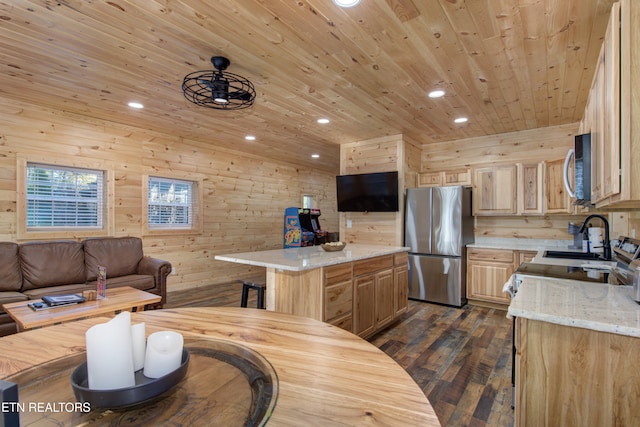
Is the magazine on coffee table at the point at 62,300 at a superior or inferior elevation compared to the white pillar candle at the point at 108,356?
inferior

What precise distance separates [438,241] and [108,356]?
4.38 meters

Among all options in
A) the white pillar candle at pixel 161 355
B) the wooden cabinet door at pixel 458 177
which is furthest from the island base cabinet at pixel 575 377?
the wooden cabinet door at pixel 458 177

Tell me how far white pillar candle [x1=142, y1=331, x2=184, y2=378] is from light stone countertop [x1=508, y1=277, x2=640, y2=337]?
123cm

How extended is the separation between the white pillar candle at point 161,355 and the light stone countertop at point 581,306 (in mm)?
1234

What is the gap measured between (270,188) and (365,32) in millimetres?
4937

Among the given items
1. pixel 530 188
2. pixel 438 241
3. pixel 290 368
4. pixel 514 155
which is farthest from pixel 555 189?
pixel 290 368

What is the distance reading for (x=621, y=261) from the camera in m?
1.99

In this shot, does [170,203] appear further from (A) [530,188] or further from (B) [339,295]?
(A) [530,188]

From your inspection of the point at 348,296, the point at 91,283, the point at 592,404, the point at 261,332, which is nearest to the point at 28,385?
the point at 261,332

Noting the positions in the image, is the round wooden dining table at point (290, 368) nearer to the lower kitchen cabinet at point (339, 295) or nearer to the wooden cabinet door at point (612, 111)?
the wooden cabinet door at point (612, 111)

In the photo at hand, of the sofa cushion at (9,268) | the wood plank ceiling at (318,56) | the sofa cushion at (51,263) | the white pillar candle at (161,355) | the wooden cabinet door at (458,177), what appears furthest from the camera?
the wooden cabinet door at (458,177)

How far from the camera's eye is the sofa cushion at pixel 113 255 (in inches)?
151

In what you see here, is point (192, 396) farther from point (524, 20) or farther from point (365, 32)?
point (524, 20)

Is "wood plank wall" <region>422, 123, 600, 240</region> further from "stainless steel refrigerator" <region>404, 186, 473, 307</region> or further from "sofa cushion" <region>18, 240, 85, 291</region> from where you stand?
"sofa cushion" <region>18, 240, 85, 291</region>
